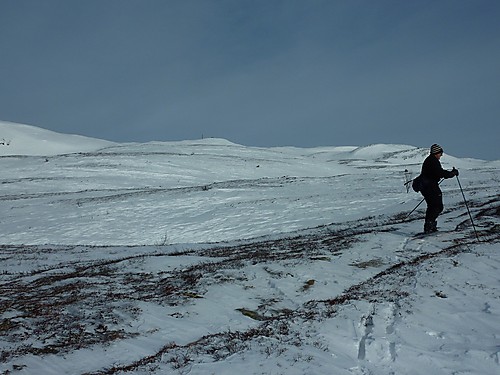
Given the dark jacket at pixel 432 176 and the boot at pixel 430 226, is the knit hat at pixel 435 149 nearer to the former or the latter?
the dark jacket at pixel 432 176

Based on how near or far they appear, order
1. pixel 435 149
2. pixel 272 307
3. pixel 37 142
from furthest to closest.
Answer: pixel 37 142
pixel 435 149
pixel 272 307

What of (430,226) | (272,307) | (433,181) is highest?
(433,181)

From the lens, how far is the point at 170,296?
11516 millimetres

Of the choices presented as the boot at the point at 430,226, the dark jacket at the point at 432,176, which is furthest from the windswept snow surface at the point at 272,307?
the dark jacket at the point at 432,176

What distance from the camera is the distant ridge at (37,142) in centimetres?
12228

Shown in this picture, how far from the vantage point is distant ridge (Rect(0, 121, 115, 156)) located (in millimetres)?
122275

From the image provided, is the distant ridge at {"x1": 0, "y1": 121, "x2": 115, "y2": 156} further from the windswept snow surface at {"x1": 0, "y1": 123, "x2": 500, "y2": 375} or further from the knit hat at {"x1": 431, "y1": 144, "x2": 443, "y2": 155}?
the knit hat at {"x1": 431, "y1": 144, "x2": 443, "y2": 155}

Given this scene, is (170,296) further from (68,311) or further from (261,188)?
(261,188)

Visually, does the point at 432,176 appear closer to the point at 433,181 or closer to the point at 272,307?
the point at 433,181

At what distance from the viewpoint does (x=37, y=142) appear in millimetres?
131750

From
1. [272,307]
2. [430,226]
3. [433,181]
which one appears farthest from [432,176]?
[272,307]

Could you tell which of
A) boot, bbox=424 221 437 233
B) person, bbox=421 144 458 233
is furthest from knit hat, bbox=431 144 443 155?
boot, bbox=424 221 437 233

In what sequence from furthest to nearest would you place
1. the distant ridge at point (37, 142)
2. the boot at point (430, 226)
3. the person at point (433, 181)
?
1. the distant ridge at point (37, 142)
2. the boot at point (430, 226)
3. the person at point (433, 181)

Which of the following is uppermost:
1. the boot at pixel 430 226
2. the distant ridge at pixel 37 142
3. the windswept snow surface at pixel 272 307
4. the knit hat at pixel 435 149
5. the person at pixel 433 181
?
the distant ridge at pixel 37 142
